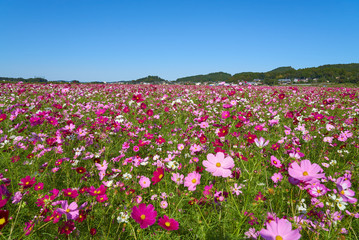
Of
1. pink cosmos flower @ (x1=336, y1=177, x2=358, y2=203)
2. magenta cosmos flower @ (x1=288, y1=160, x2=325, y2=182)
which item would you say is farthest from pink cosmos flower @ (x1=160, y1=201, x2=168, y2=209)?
pink cosmos flower @ (x1=336, y1=177, x2=358, y2=203)

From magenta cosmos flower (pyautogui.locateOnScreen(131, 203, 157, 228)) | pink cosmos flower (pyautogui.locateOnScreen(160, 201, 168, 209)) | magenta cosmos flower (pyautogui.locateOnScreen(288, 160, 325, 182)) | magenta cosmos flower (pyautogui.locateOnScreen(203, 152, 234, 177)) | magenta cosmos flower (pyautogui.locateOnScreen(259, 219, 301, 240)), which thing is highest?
magenta cosmos flower (pyautogui.locateOnScreen(288, 160, 325, 182))

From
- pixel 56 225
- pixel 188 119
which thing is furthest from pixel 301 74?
pixel 56 225

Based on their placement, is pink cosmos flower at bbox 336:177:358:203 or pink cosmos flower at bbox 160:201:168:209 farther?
pink cosmos flower at bbox 160:201:168:209

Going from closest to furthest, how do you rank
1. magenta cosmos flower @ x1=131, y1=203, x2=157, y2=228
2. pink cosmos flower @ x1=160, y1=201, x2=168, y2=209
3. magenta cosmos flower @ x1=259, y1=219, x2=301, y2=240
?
magenta cosmos flower @ x1=259, y1=219, x2=301, y2=240 < magenta cosmos flower @ x1=131, y1=203, x2=157, y2=228 < pink cosmos flower @ x1=160, y1=201, x2=168, y2=209

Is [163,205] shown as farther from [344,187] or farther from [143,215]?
[344,187]

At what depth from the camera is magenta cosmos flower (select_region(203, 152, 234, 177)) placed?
93cm

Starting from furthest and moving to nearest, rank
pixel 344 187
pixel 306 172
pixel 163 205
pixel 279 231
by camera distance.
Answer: pixel 163 205
pixel 344 187
pixel 306 172
pixel 279 231

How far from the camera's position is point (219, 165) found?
3.40ft

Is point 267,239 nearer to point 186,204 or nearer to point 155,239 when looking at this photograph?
point 155,239

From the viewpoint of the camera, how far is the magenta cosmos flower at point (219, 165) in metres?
0.93

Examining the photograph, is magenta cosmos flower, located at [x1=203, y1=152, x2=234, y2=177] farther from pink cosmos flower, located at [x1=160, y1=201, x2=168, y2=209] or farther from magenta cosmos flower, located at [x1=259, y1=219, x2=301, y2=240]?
pink cosmos flower, located at [x1=160, y1=201, x2=168, y2=209]

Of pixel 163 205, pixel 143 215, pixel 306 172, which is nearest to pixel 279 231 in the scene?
pixel 306 172

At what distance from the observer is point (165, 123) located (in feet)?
12.3

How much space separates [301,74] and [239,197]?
60.8m
